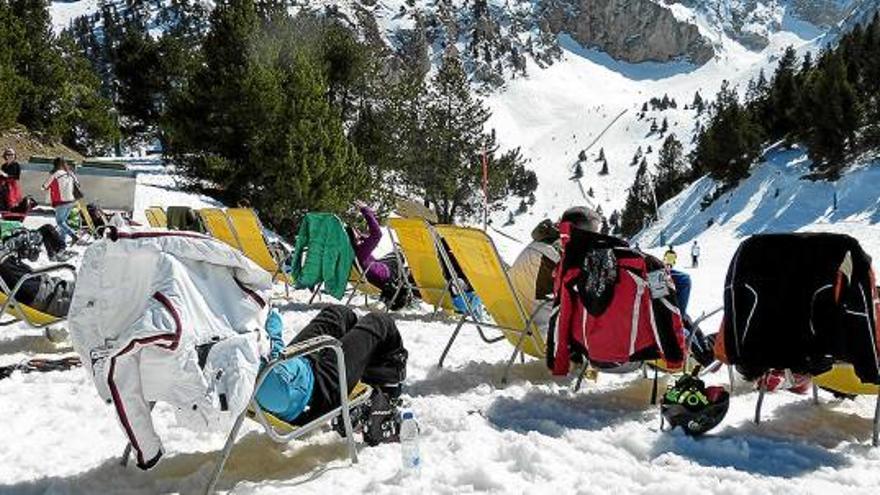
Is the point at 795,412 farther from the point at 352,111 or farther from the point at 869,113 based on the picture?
the point at 869,113

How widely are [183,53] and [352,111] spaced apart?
12.1 m

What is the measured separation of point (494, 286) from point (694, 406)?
176 centimetres

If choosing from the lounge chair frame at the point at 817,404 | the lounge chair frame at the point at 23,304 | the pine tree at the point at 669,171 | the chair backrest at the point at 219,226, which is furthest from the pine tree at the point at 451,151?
the pine tree at the point at 669,171

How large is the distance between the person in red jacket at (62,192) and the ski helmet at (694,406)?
38.1 feet

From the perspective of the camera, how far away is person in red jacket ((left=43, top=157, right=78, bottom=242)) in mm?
13273

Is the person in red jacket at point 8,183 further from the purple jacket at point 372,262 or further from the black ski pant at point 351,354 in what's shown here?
the black ski pant at point 351,354

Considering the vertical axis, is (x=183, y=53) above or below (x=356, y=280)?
above

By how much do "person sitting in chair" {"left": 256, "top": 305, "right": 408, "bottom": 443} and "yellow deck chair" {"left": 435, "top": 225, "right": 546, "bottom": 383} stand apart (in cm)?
139

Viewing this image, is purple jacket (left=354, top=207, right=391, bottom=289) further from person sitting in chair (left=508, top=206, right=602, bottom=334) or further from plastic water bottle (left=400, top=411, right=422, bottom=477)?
plastic water bottle (left=400, top=411, right=422, bottom=477)

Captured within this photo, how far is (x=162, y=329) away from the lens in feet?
8.88

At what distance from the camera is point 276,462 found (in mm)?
3570

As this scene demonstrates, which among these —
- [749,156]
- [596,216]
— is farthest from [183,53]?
[596,216]

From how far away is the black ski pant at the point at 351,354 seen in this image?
11.5 ft

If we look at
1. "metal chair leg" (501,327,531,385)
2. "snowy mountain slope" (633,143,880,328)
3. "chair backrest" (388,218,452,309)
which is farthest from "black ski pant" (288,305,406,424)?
"snowy mountain slope" (633,143,880,328)
